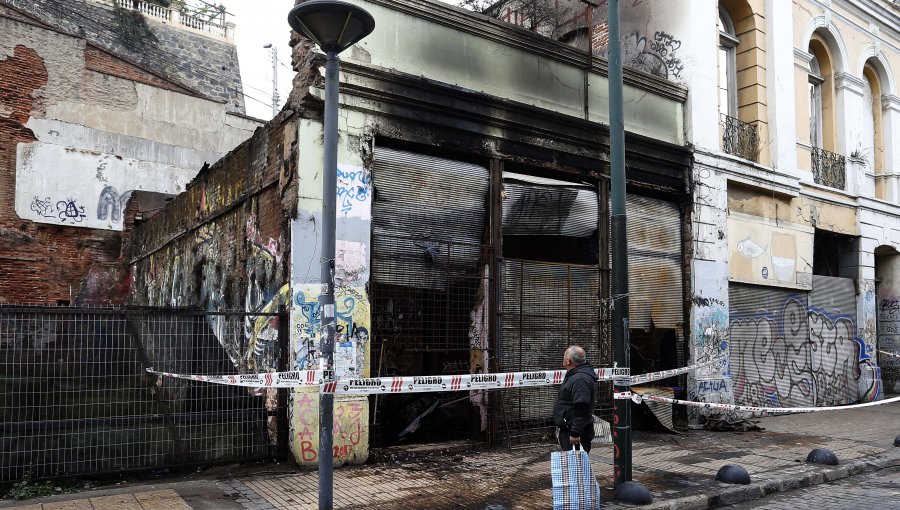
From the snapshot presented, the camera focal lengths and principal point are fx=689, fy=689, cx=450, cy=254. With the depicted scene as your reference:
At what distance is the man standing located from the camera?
5922 mm

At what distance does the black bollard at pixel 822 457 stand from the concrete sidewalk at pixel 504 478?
11 centimetres

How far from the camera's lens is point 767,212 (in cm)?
1399

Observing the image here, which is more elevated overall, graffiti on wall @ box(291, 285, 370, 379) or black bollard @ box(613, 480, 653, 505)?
graffiti on wall @ box(291, 285, 370, 379)

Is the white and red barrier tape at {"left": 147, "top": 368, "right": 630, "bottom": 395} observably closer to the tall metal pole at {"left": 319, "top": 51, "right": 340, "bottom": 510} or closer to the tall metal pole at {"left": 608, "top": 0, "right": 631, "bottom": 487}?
the tall metal pole at {"left": 319, "top": 51, "right": 340, "bottom": 510}

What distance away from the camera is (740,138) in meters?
13.9

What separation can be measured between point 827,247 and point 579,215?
30.0ft

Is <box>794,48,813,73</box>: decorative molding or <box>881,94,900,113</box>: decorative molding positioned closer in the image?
<box>794,48,813,73</box>: decorative molding

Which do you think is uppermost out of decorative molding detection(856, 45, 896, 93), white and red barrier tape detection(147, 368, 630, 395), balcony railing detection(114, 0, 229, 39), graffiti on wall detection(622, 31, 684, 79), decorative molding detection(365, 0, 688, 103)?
balcony railing detection(114, 0, 229, 39)

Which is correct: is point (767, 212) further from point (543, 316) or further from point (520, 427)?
point (520, 427)

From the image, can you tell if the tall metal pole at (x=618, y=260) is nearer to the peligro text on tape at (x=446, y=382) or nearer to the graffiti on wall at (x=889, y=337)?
the peligro text on tape at (x=446, y=382)

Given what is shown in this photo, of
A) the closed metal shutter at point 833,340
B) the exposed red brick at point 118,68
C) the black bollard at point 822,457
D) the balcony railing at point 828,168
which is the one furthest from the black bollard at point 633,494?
the exposed red brick at point 118,68

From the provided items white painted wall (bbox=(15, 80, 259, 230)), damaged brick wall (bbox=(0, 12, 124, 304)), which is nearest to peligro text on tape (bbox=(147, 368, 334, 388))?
damaged brick wall (bbox=(0, 12, 124, 304))

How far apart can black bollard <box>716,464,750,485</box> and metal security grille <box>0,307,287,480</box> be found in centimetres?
499

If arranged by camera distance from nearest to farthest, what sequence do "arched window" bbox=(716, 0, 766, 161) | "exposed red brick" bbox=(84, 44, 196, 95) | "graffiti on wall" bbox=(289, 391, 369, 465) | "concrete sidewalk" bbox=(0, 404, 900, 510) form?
1. "concrete sidewalk" bbox=(0, 404, 900, 510)
2. "graffiti on wall" bbox=(289, 391, 369, 465)
3. "arched window" bbox=(716, 0, 766, 161)
4. "exposed red brick" bbox=(84, 44, 196, 95)
